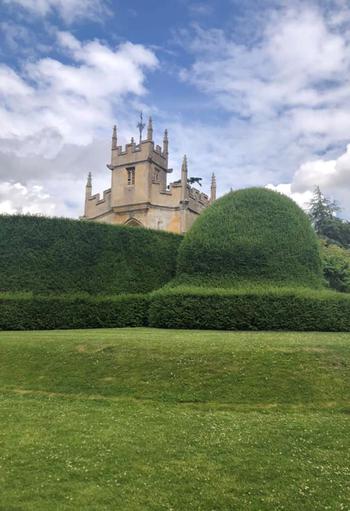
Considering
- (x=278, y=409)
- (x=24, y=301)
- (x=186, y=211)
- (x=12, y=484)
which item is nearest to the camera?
(x=12, y=484)

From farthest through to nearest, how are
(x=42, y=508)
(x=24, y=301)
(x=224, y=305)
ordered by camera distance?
(x=24, y=301) → (x=224, y=305) → (x=42, y=508)

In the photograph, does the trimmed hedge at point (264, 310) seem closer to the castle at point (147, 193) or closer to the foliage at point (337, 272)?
the foliage at point (337, 272)

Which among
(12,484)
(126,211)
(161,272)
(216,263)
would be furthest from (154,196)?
(12,484)

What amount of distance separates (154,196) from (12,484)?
31.2m

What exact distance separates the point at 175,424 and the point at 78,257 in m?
13.2

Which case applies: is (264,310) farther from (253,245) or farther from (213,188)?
(213,188)

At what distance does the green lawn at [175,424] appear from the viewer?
6.25 m

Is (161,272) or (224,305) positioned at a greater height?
(161,272)

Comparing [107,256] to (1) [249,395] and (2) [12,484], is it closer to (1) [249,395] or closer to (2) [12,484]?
(1) [249,395]

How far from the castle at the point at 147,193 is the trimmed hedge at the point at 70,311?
52.8 feet

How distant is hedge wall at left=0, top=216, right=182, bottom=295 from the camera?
19656mm

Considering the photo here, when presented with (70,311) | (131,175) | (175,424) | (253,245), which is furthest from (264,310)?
(131,175)

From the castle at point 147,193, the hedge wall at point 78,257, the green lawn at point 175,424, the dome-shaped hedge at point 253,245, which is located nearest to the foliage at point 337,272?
the castle at point 147,193

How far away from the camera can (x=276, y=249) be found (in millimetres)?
18594
